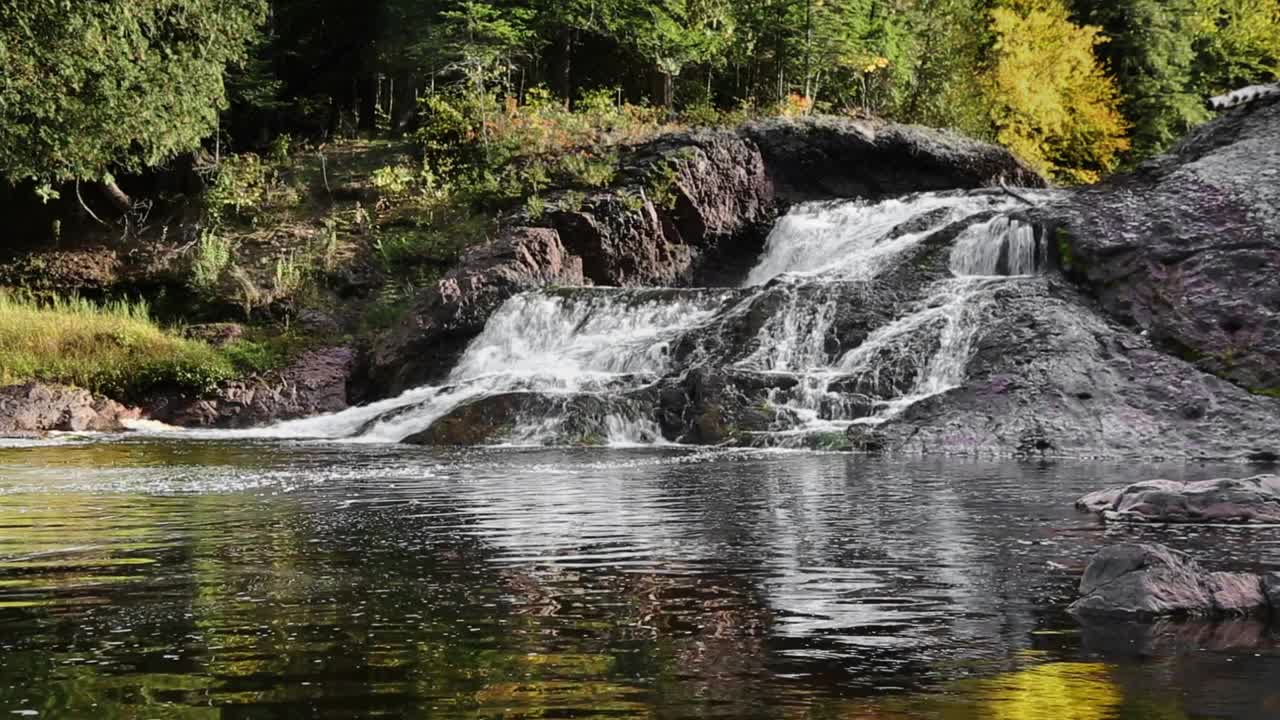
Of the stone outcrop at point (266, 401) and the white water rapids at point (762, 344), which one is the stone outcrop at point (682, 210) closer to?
the stone outcrop at point (266, 401)

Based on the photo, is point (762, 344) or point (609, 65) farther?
point (609, 65)

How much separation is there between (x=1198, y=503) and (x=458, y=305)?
1812 centimetres

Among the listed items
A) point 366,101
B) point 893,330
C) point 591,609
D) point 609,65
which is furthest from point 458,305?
point 591,609

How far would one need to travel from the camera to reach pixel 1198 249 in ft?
65.8

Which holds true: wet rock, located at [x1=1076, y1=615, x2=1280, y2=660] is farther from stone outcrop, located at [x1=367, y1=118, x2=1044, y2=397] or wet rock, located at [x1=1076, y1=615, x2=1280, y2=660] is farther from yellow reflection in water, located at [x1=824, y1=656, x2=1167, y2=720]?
stone outcrop, located at [x1=367, y1=118, x2=1044, y2=397]

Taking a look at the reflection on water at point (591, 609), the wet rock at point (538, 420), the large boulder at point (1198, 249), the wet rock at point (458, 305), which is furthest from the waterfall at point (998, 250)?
the reflection on water at point (591, 609)

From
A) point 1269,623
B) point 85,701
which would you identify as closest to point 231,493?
point 85,701

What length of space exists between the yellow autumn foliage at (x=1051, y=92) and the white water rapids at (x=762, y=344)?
68.4 ft

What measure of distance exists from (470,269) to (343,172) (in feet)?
27.1

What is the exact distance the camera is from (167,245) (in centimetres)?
3088

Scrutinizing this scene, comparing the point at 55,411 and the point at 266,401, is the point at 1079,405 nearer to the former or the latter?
the point at 266,401

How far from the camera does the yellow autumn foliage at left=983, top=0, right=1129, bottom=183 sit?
47094 mm

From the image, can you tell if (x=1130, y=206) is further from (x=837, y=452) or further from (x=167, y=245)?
(x=167, y=245)

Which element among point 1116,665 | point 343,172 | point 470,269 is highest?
point 343,172
